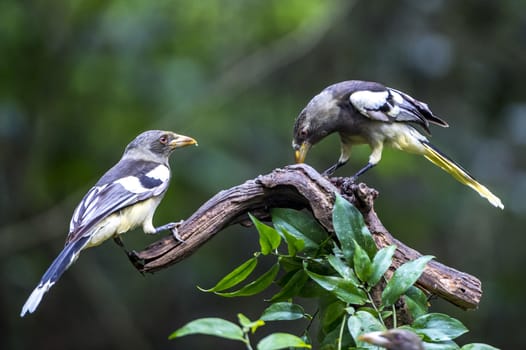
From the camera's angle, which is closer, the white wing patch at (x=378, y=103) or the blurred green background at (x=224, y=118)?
the white wing patch at (x=378, y=103)

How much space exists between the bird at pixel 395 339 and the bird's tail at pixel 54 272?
1.26m

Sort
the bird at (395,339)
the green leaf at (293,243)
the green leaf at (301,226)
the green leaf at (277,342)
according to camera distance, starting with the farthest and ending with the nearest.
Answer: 1. the green leaf at (301,226)
2. the green leaf at (293,243)
3. the bird at (395,339)
4. the green leaf at (277,342)

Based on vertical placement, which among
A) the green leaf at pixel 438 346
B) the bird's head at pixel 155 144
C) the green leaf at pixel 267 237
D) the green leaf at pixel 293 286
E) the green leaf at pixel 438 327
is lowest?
the green leaf at pixel 438 346

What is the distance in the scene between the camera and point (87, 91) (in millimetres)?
6672

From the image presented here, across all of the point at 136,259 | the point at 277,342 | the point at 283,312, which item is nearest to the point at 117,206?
the point at 136,259

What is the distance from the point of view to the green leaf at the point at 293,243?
8.77ft

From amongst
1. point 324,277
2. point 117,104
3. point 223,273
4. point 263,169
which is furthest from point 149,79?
point 324,277

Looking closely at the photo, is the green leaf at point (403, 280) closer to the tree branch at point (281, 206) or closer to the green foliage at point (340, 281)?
the green foliage at point (340, 281)

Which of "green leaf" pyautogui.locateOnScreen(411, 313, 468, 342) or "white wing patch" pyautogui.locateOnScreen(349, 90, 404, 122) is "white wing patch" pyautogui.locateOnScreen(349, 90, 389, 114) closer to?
"white wing patch" pyautogui.locateOnScreen(349, 90, 404, 122)

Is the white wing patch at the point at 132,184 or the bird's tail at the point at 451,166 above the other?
the white wing patch at the point at 132,184

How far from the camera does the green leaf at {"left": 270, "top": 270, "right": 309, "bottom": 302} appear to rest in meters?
2.74

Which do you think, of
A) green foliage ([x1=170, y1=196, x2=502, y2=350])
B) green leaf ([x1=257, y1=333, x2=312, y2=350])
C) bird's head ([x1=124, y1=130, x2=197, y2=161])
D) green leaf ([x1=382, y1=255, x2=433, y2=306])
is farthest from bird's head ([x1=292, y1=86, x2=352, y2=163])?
green leaf ([x1=257, y1=333, x2=312, y2=350])

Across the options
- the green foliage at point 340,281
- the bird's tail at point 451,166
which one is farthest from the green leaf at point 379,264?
the bird's tail at point 451,166

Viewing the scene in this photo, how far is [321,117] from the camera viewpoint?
169 inches
